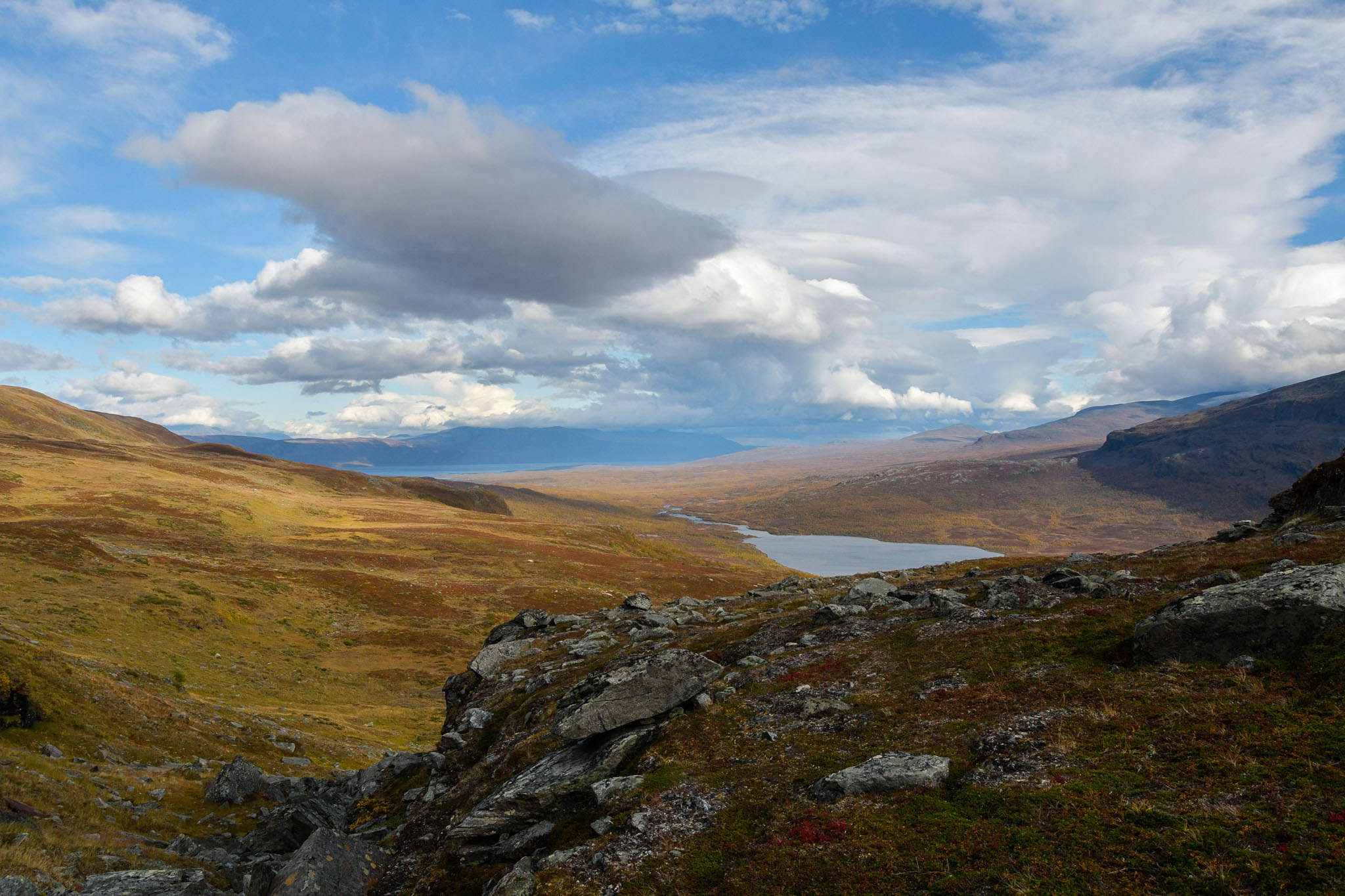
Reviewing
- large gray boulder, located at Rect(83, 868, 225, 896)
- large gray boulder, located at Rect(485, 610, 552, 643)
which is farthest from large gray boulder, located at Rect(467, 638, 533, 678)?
large gray boulder, located at Rect(83, 868, 225, 896)

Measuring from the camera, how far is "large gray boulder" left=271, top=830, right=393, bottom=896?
47.2 feet

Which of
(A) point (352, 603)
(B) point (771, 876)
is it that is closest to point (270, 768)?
(B) point (771, 876)

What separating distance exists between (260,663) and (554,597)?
39.1 m

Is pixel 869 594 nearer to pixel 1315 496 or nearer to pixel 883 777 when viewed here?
pixel 883 777

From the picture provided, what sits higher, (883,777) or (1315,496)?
(1315,496)

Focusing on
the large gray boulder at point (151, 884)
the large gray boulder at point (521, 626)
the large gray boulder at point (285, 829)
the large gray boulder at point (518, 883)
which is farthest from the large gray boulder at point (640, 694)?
the large gray boulder at point (521, 626)

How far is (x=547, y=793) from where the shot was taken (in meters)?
15.3

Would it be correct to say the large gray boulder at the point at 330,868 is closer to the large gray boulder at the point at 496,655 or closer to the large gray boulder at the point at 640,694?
the large gray boulder at the point at 640,694

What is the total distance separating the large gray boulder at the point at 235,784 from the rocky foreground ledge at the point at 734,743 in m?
0.09

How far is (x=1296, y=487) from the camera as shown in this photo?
33.2 metres

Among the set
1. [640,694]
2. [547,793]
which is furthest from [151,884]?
[640,694]

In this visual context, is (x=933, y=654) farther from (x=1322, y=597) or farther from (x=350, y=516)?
(x=350, y=516)

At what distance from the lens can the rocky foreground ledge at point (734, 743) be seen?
12.1 m

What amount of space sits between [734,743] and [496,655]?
20.6 m
